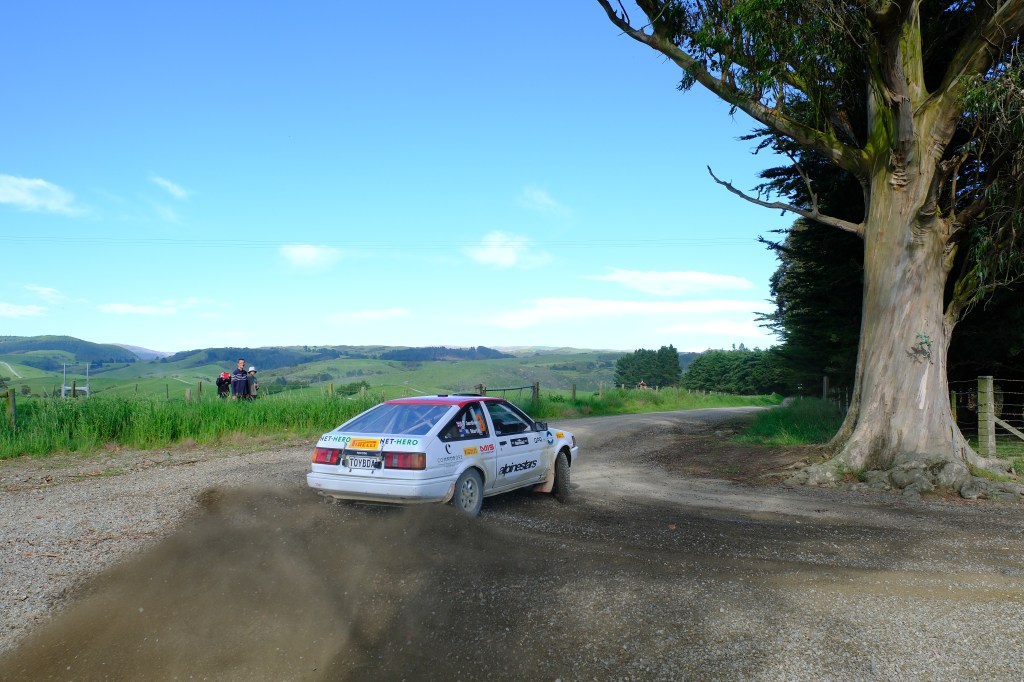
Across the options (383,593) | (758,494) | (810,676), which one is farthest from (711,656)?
(758,494)

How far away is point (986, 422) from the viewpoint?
43.9 ft

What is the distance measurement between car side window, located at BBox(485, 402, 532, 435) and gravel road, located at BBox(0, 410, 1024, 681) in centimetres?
102

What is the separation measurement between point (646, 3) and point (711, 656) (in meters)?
12.5

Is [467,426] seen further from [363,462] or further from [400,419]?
[363,462]

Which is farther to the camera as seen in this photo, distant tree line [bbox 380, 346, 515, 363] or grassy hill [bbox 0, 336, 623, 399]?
distant tree line [bbox 380, 346, 515, 363]

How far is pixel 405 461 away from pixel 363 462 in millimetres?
557

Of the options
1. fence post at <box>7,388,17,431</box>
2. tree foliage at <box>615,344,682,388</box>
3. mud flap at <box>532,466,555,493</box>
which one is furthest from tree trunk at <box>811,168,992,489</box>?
tree foliage at <box>615,344,682,388</box>

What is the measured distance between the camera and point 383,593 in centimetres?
620

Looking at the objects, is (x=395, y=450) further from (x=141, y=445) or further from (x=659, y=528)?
(x=141, y=445)

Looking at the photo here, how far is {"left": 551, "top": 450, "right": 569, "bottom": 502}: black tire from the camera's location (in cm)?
1040

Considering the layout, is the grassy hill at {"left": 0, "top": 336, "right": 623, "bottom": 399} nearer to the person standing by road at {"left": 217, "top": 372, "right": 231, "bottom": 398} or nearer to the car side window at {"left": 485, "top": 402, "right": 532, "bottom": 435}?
the person standing by road at {"left": 217, "top": 372, "right": 231, "bottom": 398}

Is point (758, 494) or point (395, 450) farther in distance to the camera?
point (758, 494)

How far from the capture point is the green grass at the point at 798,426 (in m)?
17.4

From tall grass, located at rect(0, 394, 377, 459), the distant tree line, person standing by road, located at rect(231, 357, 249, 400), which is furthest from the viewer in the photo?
the distant tree line
